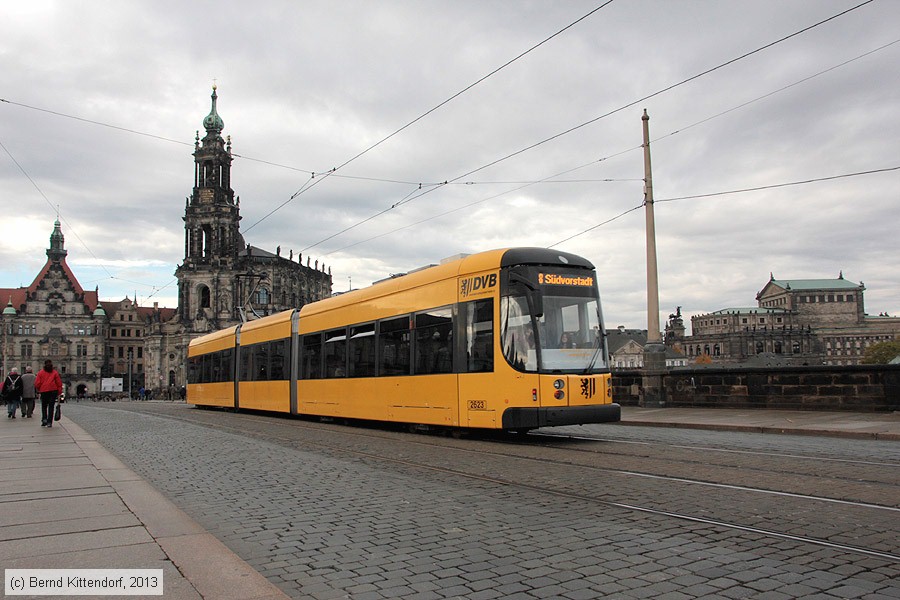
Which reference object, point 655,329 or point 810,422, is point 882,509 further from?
point 655,329

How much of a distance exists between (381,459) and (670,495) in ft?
15.3

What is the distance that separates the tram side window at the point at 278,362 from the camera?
2188 centimetres

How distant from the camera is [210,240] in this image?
3922 inches

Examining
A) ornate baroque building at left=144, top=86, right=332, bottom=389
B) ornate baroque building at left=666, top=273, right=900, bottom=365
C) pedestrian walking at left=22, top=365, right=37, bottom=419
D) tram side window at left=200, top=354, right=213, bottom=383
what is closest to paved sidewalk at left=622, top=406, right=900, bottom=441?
pedestrian walking at left=22, top=365, right=37, bottom=419

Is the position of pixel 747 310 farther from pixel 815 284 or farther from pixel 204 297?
pixel 204 297

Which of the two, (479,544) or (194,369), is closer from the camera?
(479,544)

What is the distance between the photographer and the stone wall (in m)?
16.8

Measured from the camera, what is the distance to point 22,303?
116438 mm

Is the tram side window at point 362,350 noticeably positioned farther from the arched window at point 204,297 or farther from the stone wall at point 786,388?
the arched window at point 204,297

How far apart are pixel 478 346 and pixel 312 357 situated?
27.4 ft

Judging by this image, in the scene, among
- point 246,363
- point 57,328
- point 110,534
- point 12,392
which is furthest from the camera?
point 57,328

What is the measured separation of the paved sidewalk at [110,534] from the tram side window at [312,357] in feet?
33.7

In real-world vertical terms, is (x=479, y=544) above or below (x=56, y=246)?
below

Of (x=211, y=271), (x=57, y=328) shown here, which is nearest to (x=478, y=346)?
(x=211, y=271)
